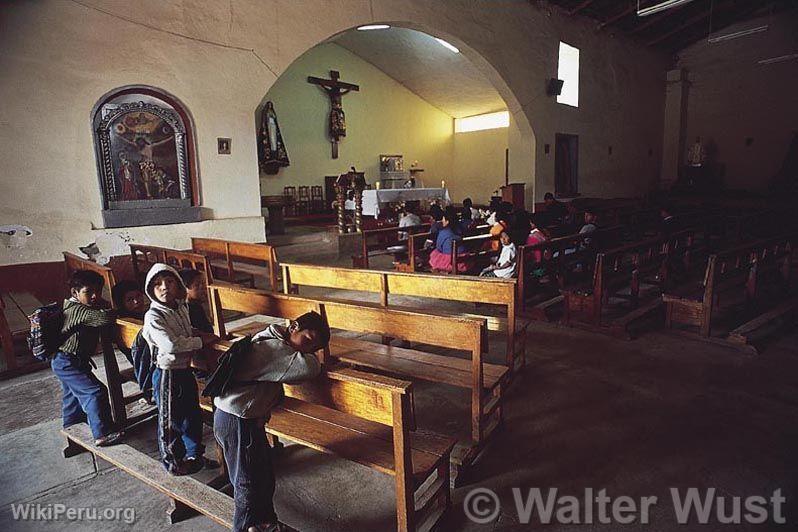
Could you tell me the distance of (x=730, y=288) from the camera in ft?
16.7

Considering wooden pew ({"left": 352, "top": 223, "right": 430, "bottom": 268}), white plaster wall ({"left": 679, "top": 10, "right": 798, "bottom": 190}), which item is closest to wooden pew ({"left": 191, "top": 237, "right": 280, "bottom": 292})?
wooden pew ({"left": 352, "top": 223, "right": 430, "bottom": 268})

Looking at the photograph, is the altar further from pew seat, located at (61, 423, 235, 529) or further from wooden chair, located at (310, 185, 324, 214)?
pew seat, located at (61, 423, 235, 529)

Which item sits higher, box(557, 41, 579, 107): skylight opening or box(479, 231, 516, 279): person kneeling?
box(557, 41, 579, 107): skylight opening

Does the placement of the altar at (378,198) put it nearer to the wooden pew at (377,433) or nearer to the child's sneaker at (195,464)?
the child's sneaker at (195,464)

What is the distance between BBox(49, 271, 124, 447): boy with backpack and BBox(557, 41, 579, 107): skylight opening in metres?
11.8

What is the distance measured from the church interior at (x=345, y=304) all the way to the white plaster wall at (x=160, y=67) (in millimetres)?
30

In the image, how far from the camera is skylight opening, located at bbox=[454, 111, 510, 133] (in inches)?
607

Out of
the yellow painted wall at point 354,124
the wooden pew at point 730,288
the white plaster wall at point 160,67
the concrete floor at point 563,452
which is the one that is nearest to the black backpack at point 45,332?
the concrete floor at point 563,452

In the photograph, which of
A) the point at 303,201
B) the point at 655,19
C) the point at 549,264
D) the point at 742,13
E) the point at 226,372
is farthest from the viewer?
the point at 742,13

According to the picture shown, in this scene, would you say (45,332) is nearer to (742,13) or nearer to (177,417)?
(177,417)

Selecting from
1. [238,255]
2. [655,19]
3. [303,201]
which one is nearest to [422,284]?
[238,255]

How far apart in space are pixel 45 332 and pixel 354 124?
12155 mm

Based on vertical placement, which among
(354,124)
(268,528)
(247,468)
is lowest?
(268,528)

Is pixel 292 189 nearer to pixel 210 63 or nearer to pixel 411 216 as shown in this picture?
pixel 411 216
